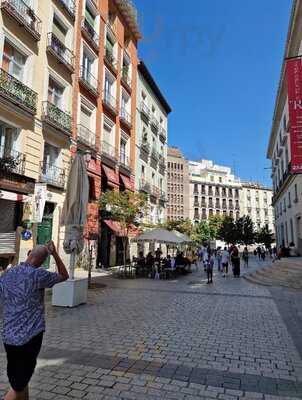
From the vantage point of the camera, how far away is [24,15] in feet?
51.0

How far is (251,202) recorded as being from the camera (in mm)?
90812

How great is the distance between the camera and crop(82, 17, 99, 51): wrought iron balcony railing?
809 inches

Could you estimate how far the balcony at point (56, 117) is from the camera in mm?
16344

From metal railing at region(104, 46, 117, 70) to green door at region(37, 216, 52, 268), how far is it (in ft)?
43.3

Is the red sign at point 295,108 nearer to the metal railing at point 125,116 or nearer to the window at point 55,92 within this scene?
the window at point 55,92

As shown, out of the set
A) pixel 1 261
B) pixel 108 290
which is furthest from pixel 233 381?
pixel 1 261

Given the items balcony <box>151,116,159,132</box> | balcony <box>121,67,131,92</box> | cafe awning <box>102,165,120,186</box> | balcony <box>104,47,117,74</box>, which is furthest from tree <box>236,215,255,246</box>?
balcony <box>104,47,117,74</box>

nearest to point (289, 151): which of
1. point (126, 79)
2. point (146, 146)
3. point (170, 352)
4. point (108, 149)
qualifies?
point (146, 146)

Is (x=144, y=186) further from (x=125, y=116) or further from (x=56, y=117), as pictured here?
(x=56, y=117)

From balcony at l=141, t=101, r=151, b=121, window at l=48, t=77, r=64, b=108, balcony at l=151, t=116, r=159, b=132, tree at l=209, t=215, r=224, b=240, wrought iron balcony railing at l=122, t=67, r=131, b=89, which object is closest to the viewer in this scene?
window at l=48, t=77, r=64, b=108

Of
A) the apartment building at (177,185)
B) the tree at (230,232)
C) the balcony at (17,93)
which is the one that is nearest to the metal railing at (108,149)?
the balcony at (17,93)

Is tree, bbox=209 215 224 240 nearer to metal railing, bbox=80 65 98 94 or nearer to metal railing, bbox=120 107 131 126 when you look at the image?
metal railing, bbox=120 107 131 126

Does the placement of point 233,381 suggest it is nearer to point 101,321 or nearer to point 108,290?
point 101,321

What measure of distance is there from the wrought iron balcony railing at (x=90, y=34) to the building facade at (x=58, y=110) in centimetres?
6
